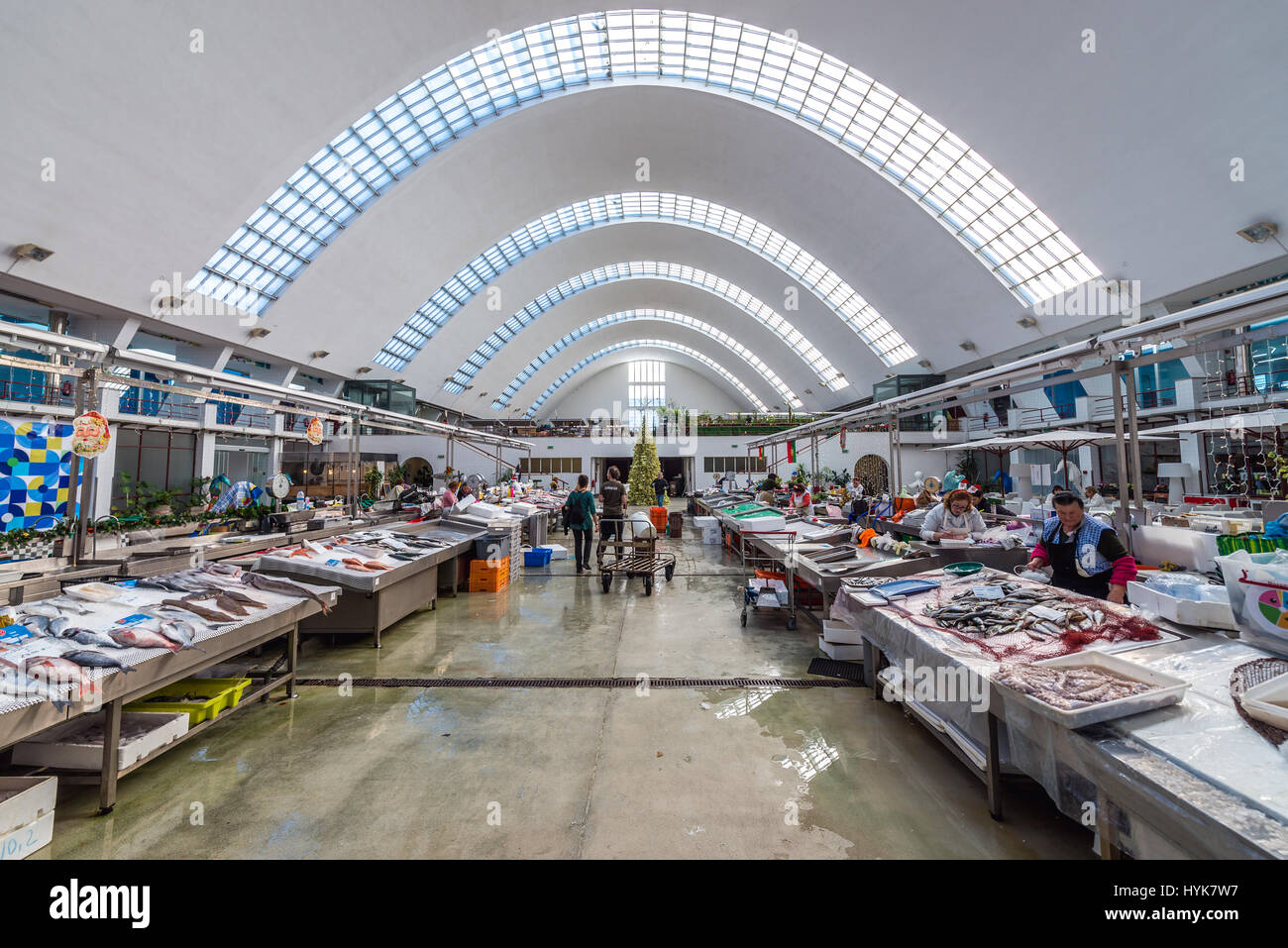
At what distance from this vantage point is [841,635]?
4.98 metres

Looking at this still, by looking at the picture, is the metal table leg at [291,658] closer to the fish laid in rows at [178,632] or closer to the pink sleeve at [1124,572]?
the fish laid in rows at [178,632]

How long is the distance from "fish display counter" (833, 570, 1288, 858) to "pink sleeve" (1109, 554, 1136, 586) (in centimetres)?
56

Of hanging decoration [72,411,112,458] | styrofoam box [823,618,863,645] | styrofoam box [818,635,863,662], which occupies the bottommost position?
styrofoam box [818,635,863,662]

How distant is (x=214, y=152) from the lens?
17.2 meters

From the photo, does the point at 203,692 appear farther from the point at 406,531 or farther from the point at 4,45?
the point at 4,45

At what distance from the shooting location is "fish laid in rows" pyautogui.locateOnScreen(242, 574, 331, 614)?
4.20 m

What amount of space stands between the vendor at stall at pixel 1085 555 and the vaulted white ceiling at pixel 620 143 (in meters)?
17.5

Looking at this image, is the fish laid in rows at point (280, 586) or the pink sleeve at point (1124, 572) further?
the fish laid in rows at point (280, 586)

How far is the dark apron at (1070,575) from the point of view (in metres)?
3.87

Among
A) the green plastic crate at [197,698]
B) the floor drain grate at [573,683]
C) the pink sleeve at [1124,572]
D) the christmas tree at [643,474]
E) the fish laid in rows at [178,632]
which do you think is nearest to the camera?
the fish laid in rows at [178,632]

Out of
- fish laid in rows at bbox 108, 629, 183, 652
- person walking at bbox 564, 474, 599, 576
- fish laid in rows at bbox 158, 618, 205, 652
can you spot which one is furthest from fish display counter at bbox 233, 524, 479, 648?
person walking at bbox 564, 474, 599, 576

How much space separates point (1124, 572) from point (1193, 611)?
3.22ft

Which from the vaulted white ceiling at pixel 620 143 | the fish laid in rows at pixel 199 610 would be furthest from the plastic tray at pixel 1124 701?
the vaulted white ceiling at pixel 620 143

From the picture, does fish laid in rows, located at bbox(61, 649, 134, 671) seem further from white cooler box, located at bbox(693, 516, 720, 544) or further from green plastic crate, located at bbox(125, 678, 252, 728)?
white cooler box, located at bbox(693, 516, 720, 544)
